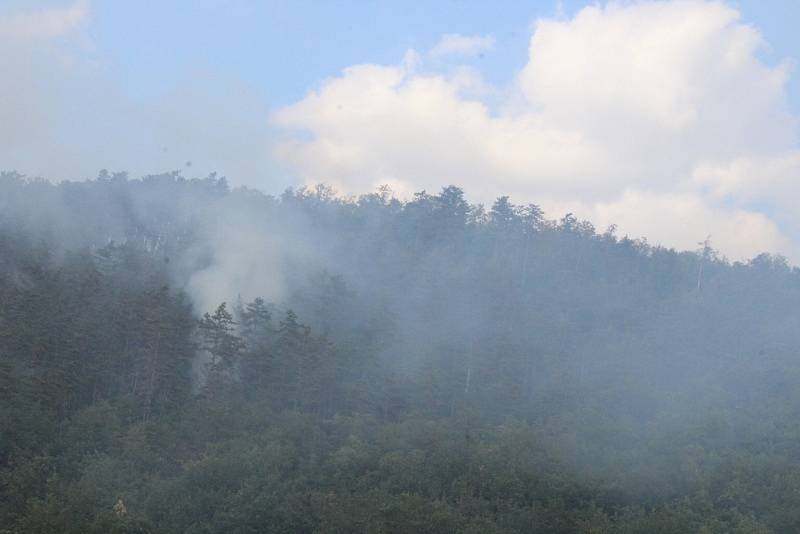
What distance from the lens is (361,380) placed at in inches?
1777

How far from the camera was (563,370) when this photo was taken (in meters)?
52.7

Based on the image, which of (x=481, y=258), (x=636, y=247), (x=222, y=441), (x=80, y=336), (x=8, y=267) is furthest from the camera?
(x=636, y=247)

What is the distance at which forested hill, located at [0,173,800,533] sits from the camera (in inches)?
1178

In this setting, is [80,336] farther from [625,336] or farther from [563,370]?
[625,336]

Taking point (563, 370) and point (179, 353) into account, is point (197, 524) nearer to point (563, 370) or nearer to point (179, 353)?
point (179, 353)

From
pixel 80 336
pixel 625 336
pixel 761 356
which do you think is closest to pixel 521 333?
pixel 625 336

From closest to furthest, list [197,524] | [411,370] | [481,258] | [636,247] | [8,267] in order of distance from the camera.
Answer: [197,524] → [411,370] → [8,267] → [481,258] → [636,247]

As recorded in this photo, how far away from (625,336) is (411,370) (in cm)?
2122

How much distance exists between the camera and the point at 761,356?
5569 centimetres

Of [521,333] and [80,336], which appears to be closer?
[80,336]

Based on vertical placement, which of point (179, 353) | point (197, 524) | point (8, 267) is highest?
point (8, 267)

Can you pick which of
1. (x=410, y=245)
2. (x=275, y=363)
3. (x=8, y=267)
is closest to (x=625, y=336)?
(x=410, y=245)

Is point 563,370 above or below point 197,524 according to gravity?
above

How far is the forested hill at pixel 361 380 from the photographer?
29.9 metres
